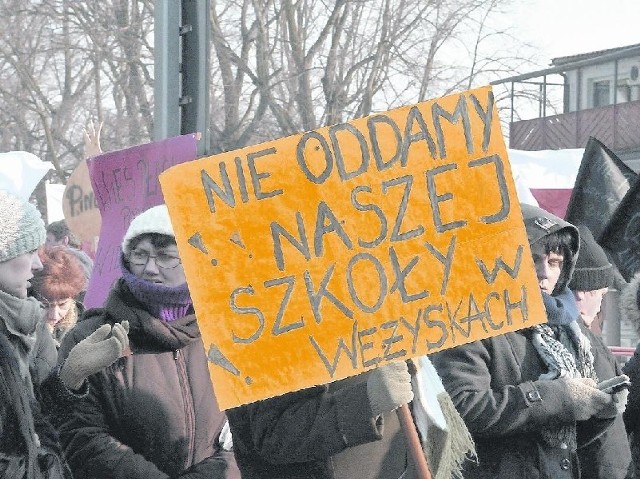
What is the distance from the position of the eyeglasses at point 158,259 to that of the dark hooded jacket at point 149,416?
0.75 ft

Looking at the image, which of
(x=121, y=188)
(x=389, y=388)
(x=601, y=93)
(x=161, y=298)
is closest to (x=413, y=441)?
(x=389, y=388)

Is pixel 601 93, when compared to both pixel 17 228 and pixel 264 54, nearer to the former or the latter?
pixel 264 54

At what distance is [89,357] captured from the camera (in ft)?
12.9

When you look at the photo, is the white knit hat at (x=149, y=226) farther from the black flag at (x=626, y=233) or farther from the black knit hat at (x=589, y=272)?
the black flag at (x=626, y=233)

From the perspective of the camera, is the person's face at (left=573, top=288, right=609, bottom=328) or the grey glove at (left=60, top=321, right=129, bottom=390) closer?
the grey glove at (left=60, top=321, right=129, bottom=390)

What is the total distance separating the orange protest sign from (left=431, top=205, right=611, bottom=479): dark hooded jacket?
0.80 m

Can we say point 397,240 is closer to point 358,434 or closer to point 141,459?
point 358,434

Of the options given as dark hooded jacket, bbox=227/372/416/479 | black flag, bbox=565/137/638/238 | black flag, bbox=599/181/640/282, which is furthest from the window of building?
dark hooded jacket, bbox=227/372/416/479

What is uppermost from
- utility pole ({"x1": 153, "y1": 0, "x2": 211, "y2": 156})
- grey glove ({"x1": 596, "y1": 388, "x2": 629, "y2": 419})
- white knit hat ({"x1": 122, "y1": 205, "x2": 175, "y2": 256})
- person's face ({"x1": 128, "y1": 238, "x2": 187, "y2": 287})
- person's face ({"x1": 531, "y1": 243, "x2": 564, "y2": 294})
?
utility pole ({"x1": 153, "y1": 0, "x2": 211, "y2": 156})

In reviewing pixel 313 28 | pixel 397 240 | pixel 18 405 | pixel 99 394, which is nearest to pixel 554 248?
pixel 397 240

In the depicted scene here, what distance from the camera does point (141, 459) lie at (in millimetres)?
4055

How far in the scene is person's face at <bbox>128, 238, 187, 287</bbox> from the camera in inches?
171

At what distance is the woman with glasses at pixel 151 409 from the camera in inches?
160

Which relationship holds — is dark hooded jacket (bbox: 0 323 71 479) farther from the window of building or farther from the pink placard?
the window of building
